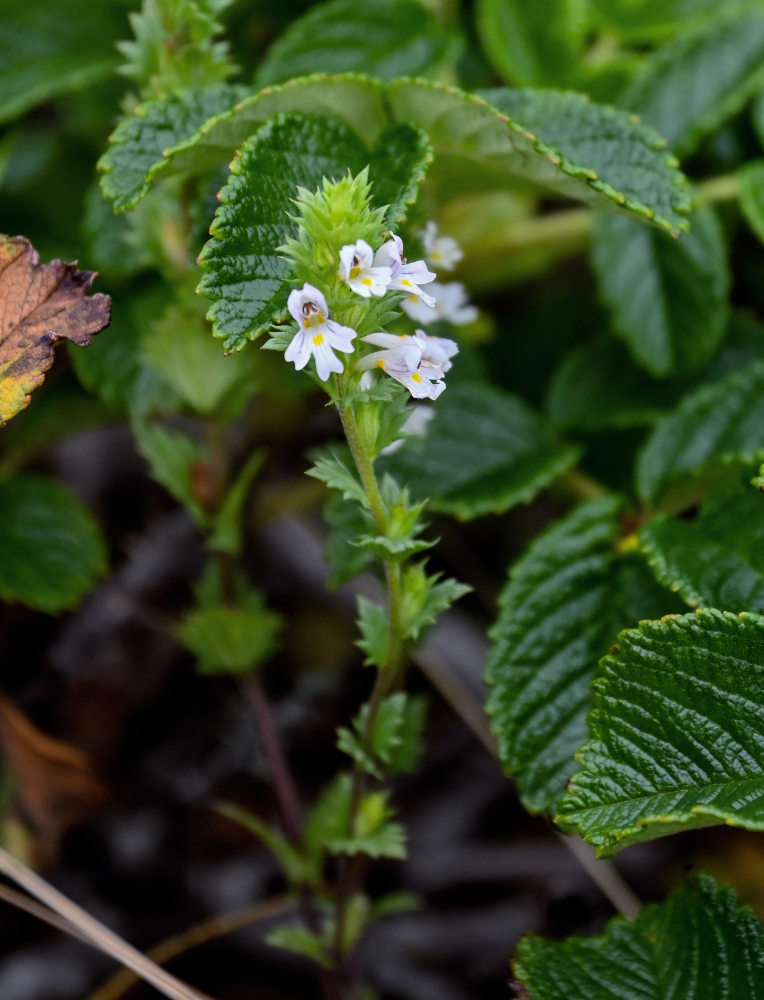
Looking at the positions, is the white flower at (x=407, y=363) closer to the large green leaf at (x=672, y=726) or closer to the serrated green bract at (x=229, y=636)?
the large green leaf at (x=672, y=726)

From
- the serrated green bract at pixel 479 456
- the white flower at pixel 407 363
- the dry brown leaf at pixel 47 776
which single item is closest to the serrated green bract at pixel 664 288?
the serrated green bract at pixel 479 456

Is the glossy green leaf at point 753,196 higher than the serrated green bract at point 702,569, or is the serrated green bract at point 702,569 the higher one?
the glossy green leaf at point 753,196

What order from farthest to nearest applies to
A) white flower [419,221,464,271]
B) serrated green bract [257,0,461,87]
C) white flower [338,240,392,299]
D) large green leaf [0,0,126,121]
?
large green leaf [0,0,126,121] → serrated green bract [257,0,461,87] → white flower [419,221,464,271] → white flower [338,240,392,299]

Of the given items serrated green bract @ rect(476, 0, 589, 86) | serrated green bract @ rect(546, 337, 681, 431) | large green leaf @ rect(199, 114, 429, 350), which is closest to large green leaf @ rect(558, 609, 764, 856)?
large green leaf @ rect(199, 114, 429, 350)

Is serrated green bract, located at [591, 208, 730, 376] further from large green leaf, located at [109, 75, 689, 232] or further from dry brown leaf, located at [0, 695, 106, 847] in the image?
dry brown leaf, located at [0, 695, 106, 847]

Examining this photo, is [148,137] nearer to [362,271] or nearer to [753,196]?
[362,271]

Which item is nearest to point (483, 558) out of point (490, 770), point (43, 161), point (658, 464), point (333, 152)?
point (490, 770)

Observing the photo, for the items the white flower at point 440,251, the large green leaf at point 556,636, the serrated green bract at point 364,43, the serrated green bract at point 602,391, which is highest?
the serrated green bract at point 364,43
